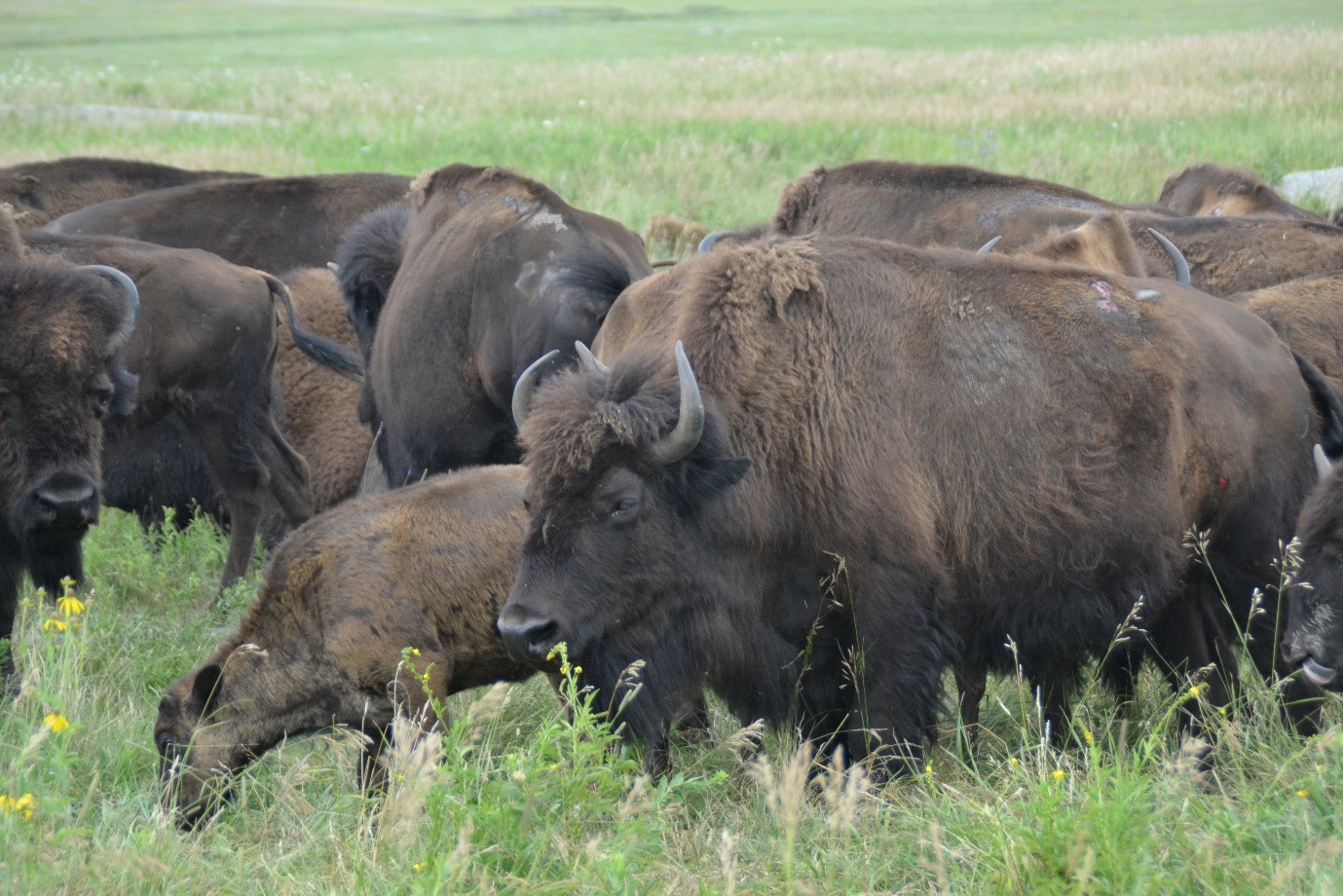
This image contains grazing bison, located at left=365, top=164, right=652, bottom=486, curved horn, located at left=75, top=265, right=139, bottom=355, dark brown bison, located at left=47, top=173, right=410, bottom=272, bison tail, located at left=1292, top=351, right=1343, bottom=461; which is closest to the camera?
bison tail, located at left=1292, top=351, right=1343, bottom=461

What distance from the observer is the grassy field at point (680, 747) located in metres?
3.32

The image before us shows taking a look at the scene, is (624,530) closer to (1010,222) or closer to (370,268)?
(370,268)

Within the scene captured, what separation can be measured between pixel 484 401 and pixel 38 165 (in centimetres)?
690

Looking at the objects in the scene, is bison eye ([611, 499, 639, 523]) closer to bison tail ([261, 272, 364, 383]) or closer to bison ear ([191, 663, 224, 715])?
bison ear ([191, 663, 224, 715])

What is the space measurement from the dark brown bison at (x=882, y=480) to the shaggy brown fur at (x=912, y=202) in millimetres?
3845

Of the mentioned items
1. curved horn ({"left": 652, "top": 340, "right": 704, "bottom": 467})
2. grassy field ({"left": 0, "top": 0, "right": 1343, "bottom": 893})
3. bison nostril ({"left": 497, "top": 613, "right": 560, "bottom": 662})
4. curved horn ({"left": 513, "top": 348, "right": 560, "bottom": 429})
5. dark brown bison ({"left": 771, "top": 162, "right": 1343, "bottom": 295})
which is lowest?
grassy field ({"left": 0, "top": 0, "right": 1343, "bottom": 893})

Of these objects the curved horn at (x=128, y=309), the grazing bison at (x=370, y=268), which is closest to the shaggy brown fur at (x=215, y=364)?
the grazing bison at (x=370, y=268)

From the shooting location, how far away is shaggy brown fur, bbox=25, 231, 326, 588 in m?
6.95

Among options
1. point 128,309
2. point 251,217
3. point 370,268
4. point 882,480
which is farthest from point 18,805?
point 251,217

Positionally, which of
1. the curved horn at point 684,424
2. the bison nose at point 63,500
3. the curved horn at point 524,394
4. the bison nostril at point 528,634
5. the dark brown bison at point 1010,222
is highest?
the curved horn at point 684,424

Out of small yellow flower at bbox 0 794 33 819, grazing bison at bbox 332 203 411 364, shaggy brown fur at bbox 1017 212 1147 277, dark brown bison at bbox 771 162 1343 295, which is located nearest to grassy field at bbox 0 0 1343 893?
small yellow flower at bbox 0 794 33 819

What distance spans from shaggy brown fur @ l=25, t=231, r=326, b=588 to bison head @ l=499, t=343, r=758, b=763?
3552 mm

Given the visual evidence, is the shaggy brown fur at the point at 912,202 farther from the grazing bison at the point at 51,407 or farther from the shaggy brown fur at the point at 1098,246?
the grazing bison at the point at 51,407

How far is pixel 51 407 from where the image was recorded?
5.23 m
